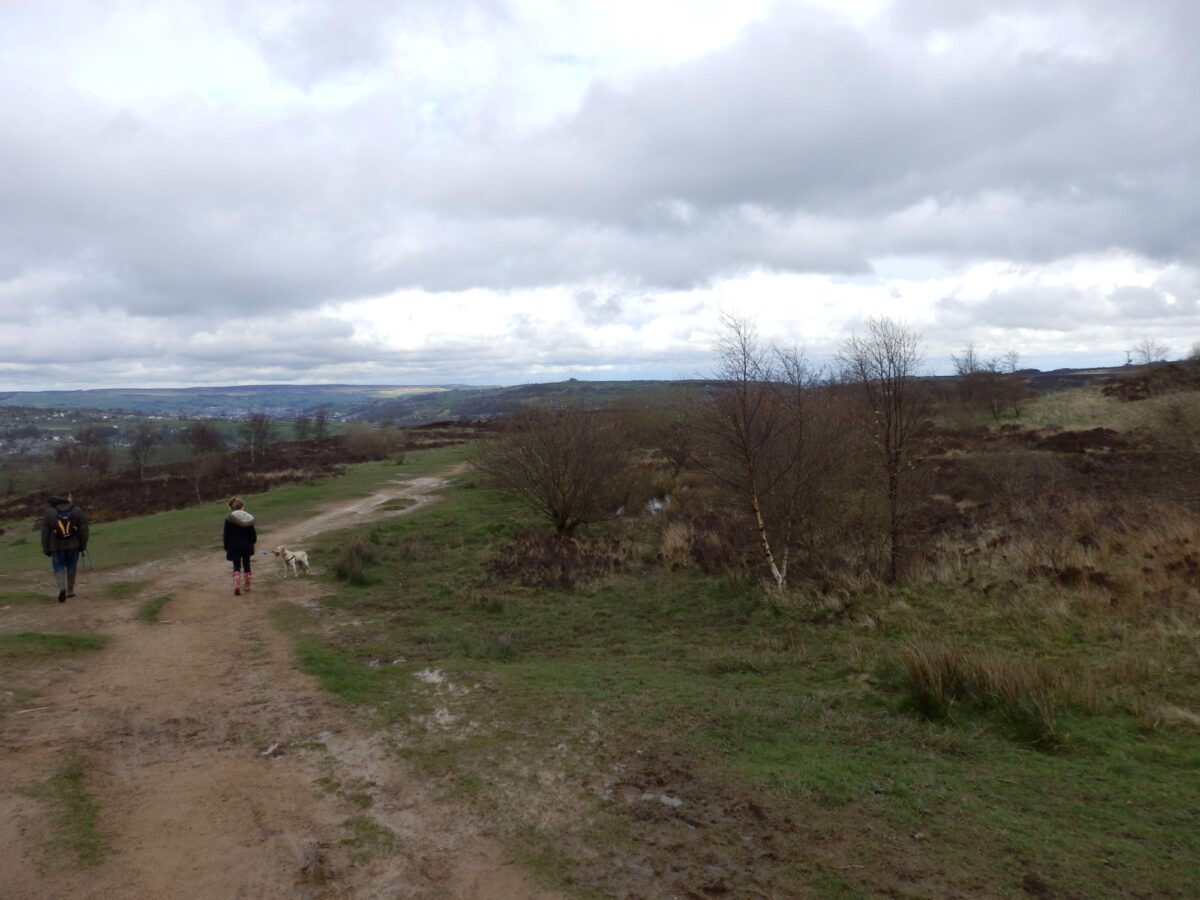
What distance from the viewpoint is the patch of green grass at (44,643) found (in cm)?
757

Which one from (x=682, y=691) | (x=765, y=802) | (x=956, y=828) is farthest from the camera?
(x=682, y=691)

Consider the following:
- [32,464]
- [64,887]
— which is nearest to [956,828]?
[64,887]

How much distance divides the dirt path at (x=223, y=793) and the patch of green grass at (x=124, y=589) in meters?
3.34

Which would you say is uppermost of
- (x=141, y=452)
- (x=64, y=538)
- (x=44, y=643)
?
(x=64, y=538)

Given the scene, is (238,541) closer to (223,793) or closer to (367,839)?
(223,793)

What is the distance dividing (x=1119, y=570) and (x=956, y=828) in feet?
25.3

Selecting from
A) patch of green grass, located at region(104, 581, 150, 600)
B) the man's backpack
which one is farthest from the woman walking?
the man's backpack

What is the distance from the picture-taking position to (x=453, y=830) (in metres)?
4.21

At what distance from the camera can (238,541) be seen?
11.3 metres

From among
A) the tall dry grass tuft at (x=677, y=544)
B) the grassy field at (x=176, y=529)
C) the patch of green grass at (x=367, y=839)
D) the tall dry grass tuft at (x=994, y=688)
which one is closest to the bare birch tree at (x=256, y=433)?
the grassy field at (x=176, y=529)

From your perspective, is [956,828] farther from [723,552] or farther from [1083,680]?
[723,552]

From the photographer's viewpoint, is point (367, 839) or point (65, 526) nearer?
point (367, 839)

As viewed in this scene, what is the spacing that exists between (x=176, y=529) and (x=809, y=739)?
1902 centimetres

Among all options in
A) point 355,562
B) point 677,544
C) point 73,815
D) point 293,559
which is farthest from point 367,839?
point 677,544
